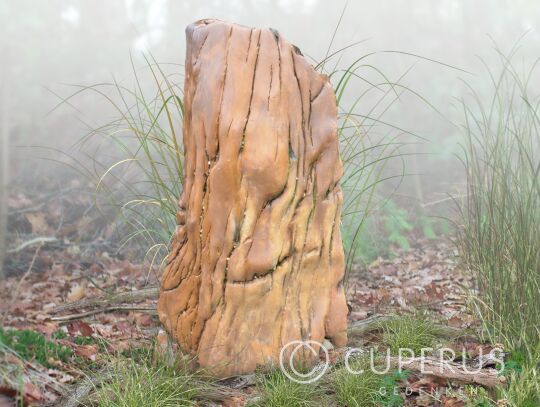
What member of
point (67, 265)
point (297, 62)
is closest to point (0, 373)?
point (297, 62)

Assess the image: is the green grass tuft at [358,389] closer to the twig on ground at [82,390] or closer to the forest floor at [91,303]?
the forest floor at [91,303]

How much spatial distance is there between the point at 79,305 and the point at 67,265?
2036 mm

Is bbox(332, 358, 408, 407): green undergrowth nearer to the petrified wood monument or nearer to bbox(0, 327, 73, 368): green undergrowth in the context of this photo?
the petrified wood monument

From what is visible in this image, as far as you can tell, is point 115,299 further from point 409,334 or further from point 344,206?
point 344,206

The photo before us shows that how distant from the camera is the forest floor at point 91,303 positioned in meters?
2.98

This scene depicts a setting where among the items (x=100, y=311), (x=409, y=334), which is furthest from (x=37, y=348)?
(x=409, y=334)

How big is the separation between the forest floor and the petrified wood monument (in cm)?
32

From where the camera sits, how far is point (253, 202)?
3.05m

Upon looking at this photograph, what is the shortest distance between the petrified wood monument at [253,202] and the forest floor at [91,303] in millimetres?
319

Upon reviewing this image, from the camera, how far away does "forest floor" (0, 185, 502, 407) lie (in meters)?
2.98

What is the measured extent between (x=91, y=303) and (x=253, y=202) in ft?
6.30

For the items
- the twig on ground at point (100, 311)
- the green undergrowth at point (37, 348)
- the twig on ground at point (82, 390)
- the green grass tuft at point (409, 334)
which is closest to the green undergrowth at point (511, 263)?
the green grass tuft at point (409, 334)

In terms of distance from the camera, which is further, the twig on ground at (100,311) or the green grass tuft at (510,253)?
the twig on ground at (100,311)

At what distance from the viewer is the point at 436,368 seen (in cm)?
306
